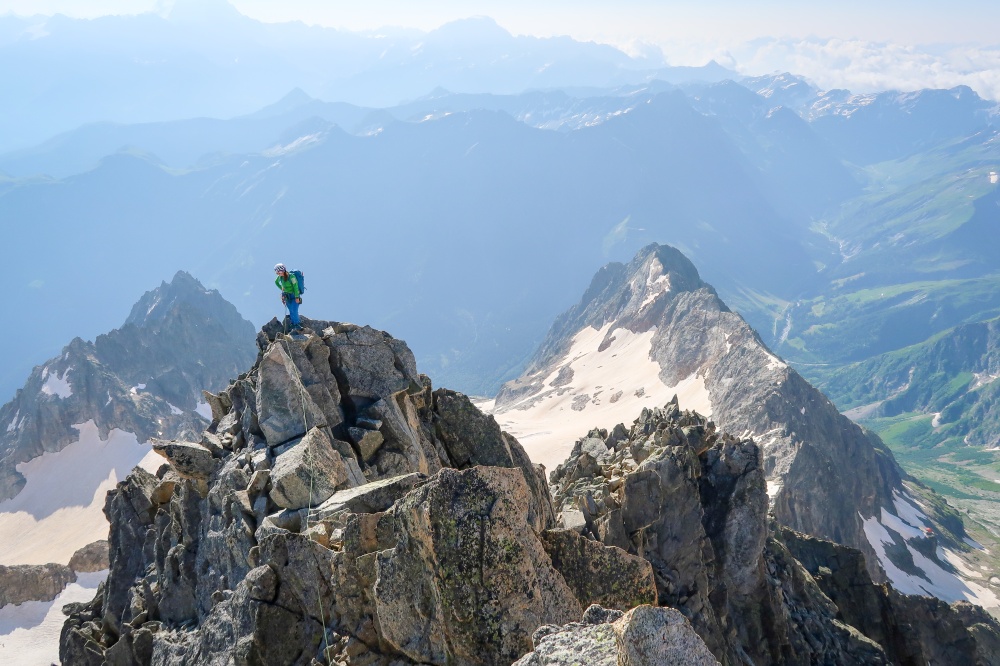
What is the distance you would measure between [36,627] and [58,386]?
284 feet

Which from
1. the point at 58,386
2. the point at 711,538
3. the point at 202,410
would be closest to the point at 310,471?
the point at 711,538

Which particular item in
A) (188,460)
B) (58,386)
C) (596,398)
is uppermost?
(58,386)

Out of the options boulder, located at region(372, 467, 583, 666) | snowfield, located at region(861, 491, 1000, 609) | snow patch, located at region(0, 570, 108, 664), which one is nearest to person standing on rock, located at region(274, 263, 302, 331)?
boulder, located at region(372, 467, 583, 666)

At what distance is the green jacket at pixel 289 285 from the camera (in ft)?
102

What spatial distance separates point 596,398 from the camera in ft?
519

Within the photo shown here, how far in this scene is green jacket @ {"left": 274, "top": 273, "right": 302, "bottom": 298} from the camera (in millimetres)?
31197

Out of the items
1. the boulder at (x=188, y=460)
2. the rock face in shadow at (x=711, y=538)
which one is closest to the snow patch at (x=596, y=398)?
the rock face in shadow at (x=711, y=538)

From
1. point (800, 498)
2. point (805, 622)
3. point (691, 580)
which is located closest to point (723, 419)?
point (800, 498)

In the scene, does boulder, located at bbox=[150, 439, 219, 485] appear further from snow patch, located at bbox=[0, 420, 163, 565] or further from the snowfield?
snow patch, located at bbox=[0, 420, 163, 565]

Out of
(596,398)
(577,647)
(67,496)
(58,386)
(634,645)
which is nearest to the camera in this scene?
(634,645)

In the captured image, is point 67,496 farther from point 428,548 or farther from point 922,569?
point 922,569

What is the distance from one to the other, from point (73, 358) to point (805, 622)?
558 feet

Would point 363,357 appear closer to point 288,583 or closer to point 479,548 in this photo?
point 288,583

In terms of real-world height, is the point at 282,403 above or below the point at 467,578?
above
